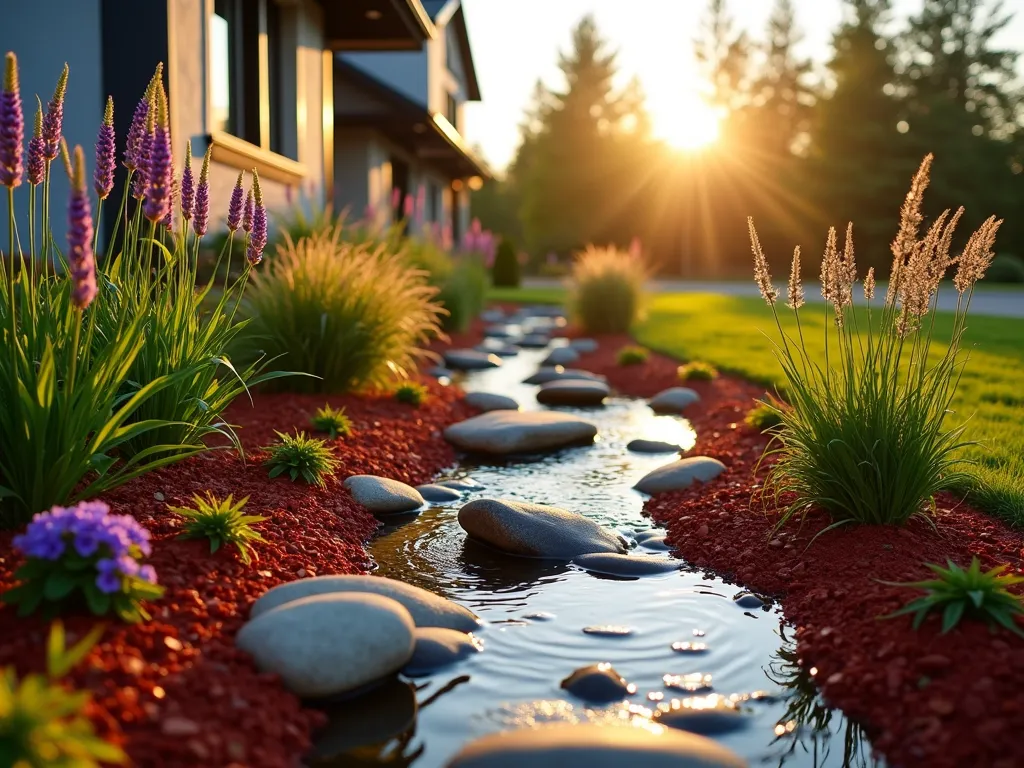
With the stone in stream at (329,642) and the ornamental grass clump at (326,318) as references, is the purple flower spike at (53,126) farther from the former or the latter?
the ornamental grass clump at (326,318)

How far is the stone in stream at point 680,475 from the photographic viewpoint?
5.42 m

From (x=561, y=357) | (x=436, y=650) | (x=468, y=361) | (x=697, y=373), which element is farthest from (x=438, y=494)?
(x=561, y=357)

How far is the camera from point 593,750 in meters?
2.39

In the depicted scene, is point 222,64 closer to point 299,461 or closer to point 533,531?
point 299,461

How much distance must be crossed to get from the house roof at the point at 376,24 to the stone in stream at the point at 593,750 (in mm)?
9556

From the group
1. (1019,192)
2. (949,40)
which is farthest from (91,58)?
(949,40)

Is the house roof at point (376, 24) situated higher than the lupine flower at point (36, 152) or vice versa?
the house roof at point (376, 24)

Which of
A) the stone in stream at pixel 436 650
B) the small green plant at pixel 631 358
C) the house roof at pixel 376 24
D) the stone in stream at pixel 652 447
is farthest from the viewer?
the house roof at pixel 376 24

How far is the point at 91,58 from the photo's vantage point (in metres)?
7.25

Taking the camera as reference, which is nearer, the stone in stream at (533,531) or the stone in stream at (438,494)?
the stone in stream at (533,531)

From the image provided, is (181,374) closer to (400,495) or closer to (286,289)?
(400,495)

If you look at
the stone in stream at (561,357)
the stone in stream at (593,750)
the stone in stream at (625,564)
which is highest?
the stone in stream at (561,357)

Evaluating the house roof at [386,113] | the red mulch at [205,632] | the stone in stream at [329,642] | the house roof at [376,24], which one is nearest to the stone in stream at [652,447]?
the red mulch at [205,632]

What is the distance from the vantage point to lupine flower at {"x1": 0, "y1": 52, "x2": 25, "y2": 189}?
8.96 feet
